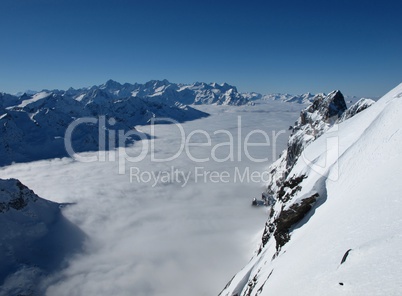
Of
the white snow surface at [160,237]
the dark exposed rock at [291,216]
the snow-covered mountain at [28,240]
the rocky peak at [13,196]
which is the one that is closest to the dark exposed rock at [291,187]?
the dark exposed rock at [291,216]

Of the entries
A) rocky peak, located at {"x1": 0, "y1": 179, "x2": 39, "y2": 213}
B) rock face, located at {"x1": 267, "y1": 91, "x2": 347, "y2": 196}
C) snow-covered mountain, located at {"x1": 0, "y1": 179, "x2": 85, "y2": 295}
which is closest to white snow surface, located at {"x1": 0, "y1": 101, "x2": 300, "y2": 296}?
snow-covered mountain, located at {"x1": 0, "y1": 179, "x2": 85, "y2": 295}

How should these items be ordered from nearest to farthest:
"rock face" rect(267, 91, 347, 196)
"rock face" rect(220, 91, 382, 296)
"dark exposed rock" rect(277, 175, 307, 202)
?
"rock face" rect(220, 91, 382, 296) → "dark exposed rock" rect(277, 175, 307, 202) → "rock face" rect(267, 91, 347, 196)

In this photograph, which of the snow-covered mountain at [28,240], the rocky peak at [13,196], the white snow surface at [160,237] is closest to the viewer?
the white snow surface at [160,237]

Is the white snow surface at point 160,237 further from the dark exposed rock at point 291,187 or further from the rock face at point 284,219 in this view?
the dark exposed rock at point 291,187

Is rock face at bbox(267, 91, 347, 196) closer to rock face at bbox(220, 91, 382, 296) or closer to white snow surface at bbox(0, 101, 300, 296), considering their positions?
rock face at bbox(220, 91, 382, 296)

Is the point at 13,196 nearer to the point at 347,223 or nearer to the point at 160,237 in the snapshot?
the point at 160,237

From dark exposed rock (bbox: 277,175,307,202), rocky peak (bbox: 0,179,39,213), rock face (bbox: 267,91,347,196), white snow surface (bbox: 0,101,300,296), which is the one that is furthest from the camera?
rocky peak (bbox: 0,179,39,213)

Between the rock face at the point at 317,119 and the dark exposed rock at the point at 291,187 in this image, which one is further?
the rock face at the point at 317,119

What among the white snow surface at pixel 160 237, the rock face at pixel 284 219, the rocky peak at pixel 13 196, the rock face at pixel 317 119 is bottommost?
the white snow surface at pixel 160 237

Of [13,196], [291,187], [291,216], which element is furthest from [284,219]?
[13,196]

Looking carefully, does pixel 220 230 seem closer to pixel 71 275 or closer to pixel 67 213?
pixel 71 275
